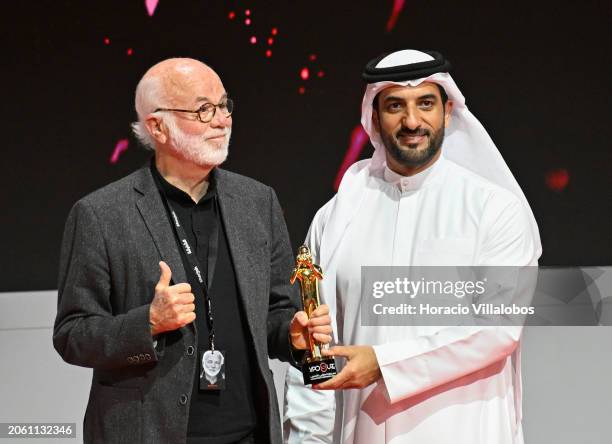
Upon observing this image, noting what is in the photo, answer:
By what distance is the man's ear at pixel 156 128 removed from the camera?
272 cm

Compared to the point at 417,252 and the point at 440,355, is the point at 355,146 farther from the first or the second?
the point at 440,355

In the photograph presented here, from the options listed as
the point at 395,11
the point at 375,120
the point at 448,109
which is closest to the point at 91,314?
the point at 375,120

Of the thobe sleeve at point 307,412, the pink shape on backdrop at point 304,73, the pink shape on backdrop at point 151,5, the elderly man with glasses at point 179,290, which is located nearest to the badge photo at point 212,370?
the elderly man with glasses at point 179,290

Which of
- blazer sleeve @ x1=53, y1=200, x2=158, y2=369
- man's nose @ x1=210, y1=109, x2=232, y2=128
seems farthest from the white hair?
blazer sleeve @ x1=53, y1=200, x2=158, y2=369

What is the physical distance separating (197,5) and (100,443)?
9.81 ft

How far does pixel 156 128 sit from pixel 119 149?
2.34 metres

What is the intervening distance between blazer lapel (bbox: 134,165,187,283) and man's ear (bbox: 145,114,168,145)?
124 millimetres

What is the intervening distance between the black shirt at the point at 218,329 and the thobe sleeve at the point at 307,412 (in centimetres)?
55

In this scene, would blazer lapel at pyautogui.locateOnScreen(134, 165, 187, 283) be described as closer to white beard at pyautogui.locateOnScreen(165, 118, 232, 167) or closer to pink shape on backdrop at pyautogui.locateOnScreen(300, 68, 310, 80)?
white beard at pyautogui.locateOnScreen(165, 118, 232, 167)

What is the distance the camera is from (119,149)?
5020 millimetres

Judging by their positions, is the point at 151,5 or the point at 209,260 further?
the point at 151,5

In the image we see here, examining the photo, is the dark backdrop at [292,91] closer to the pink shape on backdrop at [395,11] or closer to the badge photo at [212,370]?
the pink shape on backdrop at [395,11]

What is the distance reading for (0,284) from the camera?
5.16 meters

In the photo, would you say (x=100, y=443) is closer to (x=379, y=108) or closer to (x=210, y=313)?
(x=210, y=313)
